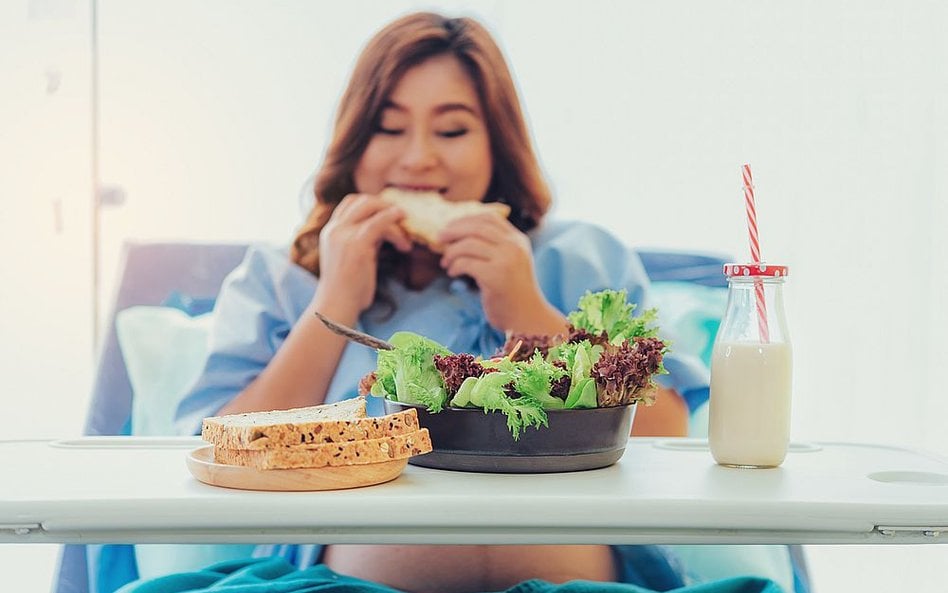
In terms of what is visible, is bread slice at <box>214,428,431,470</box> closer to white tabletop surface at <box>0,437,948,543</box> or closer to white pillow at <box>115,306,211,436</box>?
white tabletop surface at <box>0,437,948,543</box>

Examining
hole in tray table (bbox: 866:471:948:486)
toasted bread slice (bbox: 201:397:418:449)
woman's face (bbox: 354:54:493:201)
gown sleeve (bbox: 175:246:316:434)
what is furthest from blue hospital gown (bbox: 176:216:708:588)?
toasted bread slice (bbox: 201:397:418:449)

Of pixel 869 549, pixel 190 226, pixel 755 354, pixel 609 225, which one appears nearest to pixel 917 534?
pixel 755 354

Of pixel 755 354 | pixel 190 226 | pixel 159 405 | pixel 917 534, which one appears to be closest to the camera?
pixel 917 534

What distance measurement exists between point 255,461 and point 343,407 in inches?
9.3

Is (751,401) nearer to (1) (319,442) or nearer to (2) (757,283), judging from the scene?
(2) (757,283)

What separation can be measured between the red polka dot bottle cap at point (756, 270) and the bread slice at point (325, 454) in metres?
0.43

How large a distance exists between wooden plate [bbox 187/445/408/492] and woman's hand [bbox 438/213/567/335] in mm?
1231

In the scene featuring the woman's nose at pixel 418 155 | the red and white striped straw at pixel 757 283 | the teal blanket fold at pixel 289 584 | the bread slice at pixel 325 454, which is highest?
the woman's nose at pixel 418 155

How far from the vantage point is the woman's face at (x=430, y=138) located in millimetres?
2389

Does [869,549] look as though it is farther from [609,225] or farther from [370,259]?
[370,259]

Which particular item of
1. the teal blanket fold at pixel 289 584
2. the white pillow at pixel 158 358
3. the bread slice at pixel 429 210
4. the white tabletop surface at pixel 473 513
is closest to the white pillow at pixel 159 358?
the white pillow at pixel 158 358

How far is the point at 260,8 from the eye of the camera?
2.45m

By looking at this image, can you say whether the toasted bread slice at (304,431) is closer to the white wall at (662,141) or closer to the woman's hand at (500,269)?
the woman's hand at (500,269)

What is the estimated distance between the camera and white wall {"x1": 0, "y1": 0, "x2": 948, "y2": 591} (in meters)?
2.42
